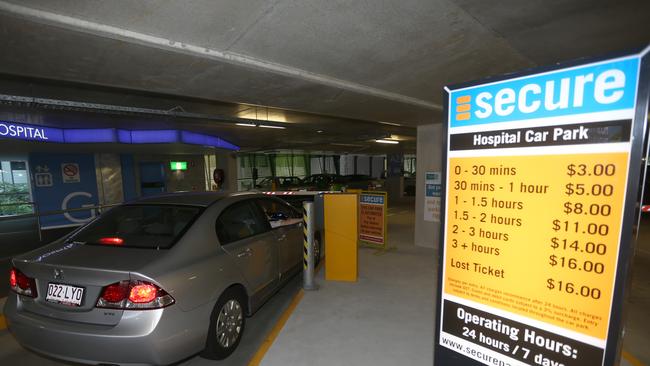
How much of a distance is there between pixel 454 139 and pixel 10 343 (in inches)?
187

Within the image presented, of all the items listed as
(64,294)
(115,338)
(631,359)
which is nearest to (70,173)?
(64,294)

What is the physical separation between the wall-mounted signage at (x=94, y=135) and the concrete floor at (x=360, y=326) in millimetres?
4355

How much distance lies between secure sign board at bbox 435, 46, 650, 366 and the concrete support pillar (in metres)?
4.93

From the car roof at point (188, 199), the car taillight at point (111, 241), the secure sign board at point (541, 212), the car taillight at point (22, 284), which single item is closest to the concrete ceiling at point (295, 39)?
the secure sign board at point (541, 212)

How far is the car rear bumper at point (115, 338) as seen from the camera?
2086mm

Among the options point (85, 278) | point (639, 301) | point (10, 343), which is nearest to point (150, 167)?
point (10, 343)

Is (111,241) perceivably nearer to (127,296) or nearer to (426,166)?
(127,296)

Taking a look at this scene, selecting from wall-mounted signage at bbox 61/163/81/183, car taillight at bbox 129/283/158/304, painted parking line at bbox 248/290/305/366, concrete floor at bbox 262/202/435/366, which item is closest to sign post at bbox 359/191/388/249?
concrete floor at bbox 262/202/435/366

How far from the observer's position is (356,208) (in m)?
4.73

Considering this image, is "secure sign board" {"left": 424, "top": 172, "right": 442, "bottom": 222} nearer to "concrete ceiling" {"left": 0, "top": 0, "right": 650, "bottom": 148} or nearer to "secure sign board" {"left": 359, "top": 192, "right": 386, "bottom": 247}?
"secure sign board" {"left": 359, "top": 192, "right": 386, "bottom": 247}

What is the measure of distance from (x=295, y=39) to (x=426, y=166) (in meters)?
4.93

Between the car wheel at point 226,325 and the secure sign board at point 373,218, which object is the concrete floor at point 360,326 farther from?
the secure sign board at point 373,218

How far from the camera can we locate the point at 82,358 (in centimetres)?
215

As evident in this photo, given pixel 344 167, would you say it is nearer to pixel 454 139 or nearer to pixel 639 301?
pixel 639 301
